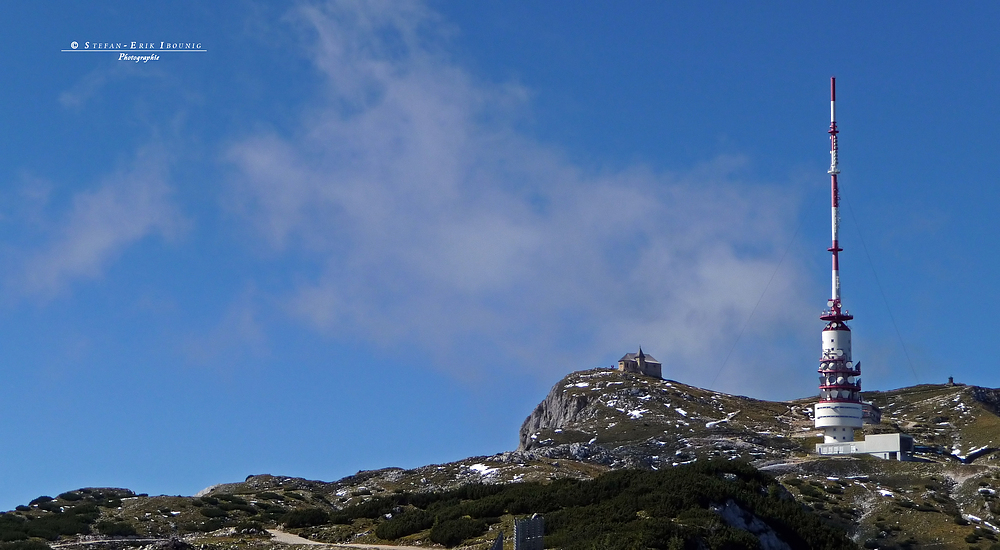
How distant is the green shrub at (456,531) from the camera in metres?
68.9

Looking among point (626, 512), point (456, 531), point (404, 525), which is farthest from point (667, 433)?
point (456, 531)

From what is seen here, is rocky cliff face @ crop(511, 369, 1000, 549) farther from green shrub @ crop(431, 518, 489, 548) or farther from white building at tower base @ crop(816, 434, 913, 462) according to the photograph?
green shrub @ crop(431, 518, 489, 548)

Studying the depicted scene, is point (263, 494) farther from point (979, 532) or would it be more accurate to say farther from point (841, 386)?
point (841, 386)

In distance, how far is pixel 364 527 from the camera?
78562mm

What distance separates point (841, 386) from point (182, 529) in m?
101

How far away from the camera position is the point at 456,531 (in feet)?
229

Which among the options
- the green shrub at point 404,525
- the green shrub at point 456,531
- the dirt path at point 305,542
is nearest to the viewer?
the dirt path at point 305,542

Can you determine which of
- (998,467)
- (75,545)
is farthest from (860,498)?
(75,545)

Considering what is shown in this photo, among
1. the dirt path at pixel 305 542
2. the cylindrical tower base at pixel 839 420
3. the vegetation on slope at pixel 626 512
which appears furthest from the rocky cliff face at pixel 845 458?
the dirt path at pixel 305 542

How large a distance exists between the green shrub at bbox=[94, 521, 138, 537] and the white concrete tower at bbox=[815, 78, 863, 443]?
102870 mm

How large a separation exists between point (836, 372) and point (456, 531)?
335 feet

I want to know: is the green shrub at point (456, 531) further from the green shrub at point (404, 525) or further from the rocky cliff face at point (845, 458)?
the rocky cliff face at point (845, 458)

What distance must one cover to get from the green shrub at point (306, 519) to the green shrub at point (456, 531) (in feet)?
46.4

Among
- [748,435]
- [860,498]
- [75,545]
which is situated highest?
[748,435]
